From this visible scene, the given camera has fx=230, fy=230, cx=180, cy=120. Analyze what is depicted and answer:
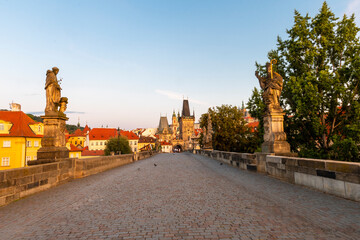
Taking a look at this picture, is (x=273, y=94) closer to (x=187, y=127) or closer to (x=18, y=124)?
(x=18, y=124)

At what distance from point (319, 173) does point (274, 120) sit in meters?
3.93

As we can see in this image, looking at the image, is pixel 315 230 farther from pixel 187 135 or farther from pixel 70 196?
pixel 187 135

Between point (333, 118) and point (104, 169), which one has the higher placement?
point (333, 118)

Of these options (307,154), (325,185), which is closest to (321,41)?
(307,154)

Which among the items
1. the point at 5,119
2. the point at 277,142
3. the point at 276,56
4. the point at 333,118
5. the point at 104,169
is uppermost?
the point at 276,56

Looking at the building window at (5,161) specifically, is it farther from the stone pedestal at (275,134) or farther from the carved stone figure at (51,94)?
the stone pedestal at (275,134)

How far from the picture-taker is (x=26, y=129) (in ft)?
124

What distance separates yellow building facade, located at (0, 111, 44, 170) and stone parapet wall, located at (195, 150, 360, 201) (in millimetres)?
36953

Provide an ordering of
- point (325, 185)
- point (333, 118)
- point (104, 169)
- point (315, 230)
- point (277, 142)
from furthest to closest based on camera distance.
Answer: point (333, 118), point (104, 169), point (277, 142), point (325, 185), point (315, 230)

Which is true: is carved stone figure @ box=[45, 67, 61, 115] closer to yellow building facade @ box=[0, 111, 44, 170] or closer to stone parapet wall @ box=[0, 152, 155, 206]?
stone parapet wall @ box=[0, 152, 155, 206]

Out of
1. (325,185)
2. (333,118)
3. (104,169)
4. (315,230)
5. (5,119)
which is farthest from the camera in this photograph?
(5,119)

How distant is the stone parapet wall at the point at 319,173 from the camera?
507cm

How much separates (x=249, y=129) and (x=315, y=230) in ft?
122

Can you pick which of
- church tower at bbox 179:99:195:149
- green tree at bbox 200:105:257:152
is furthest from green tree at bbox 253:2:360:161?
church tower at bbox 179:99:195:149
